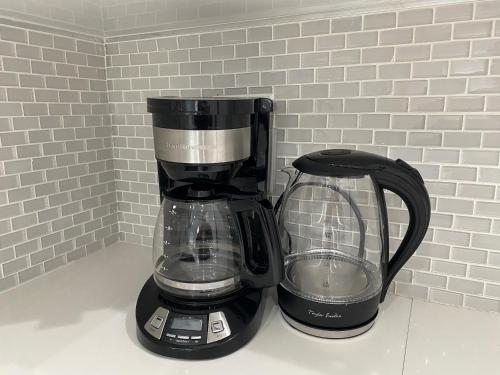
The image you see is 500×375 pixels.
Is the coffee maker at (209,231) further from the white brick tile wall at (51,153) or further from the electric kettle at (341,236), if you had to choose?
the white brick tile wall at (51,153)

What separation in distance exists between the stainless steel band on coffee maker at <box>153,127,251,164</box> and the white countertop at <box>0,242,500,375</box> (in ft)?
1.13

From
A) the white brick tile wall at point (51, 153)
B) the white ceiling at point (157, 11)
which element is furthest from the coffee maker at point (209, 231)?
the white brick tile wall at point (51, 153)

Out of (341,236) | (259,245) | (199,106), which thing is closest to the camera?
(199,106)

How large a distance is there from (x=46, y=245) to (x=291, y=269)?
638 mm

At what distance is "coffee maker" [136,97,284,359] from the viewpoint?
→ 0.67m

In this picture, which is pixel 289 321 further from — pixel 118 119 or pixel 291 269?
pixel 118 119

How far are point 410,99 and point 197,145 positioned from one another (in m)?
0.46

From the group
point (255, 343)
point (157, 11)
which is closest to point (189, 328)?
point (255, 343)

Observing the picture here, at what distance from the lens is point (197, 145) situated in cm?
67

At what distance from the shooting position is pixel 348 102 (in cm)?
87

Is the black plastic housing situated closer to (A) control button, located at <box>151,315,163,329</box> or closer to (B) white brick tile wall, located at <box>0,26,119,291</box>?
(A) control button, located at <box>151,315,163,329</box>

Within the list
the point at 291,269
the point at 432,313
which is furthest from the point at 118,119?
the point at 432,313

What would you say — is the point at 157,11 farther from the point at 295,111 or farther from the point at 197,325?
the point at 197,325

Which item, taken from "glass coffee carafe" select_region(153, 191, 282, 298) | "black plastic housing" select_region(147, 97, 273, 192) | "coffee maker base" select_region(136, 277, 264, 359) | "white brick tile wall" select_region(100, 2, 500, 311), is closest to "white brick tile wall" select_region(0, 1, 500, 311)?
"white brick tile wall" select_region(100, 2, 500, 311)
